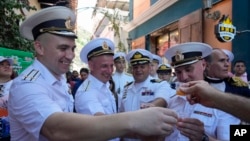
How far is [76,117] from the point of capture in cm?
120

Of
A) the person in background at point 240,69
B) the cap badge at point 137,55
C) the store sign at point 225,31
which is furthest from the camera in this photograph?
the store sign at point 225,31

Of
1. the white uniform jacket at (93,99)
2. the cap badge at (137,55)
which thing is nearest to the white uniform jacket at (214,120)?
the white uniform jacket at (93,99)

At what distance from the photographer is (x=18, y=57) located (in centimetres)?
548

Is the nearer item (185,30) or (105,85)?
(105,85)

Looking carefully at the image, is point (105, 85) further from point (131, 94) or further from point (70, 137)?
point (70, 137)

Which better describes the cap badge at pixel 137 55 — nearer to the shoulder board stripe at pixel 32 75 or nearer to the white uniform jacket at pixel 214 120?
the white uniform jacket at pixel 214 120

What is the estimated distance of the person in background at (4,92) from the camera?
3.55m

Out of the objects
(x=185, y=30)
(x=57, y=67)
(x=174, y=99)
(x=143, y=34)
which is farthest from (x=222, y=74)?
(x=143, y=34)

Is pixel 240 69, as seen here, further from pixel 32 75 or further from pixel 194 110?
pixel 32 75

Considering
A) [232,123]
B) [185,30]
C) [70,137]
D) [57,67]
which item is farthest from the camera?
[185,30]

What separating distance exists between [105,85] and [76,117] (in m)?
1.88

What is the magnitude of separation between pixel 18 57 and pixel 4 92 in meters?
1.64

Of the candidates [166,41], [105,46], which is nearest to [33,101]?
[105,46]

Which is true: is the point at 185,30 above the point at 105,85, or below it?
above
